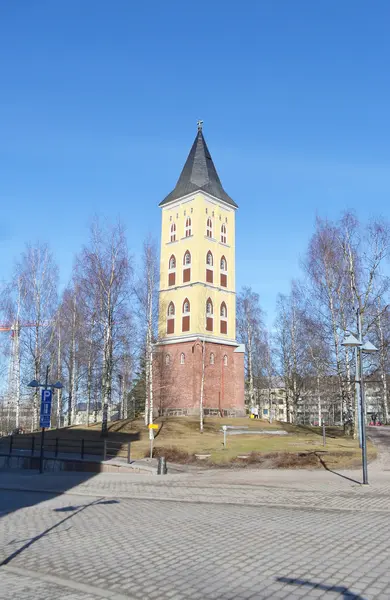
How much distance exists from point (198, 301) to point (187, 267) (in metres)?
4.01

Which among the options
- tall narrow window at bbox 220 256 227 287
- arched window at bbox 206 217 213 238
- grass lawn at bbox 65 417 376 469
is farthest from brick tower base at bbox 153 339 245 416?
arched window at bbox 206 217 213 238

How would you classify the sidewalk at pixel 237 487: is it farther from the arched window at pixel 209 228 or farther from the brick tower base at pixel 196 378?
the arched window at pixel 209 228

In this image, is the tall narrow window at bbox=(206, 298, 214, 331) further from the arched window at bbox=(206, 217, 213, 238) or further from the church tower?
the arched window at bbox=(206, 217, 213, 238)

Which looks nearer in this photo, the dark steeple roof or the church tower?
the church tower

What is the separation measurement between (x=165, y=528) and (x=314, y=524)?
258 centimetres

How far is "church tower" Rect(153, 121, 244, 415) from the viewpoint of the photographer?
45.1m

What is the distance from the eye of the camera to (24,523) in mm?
9578

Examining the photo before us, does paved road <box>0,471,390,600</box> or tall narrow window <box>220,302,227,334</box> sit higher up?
tall narrow window <box>220,302,227,334</box>

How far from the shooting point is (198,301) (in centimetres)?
4634

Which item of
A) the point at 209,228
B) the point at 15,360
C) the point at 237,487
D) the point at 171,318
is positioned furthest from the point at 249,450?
the point at 209,228

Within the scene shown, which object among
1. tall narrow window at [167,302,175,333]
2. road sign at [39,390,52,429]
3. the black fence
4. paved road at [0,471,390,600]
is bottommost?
the black fence

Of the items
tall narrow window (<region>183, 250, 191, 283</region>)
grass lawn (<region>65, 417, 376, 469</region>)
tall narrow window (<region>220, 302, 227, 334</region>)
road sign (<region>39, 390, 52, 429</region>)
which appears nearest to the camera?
grass lawn (<region>65, 417, 376, 469</region>)

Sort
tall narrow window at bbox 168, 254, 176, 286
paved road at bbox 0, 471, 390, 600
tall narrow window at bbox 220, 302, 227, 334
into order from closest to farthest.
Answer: paved road at bbox 0, 471, 390, 600
tall narrow window at bbox 220, 302, 227, 334
tall narrow window at bbox 168, 254, 176, 286

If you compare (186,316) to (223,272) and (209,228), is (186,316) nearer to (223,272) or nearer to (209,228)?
(223,272)
